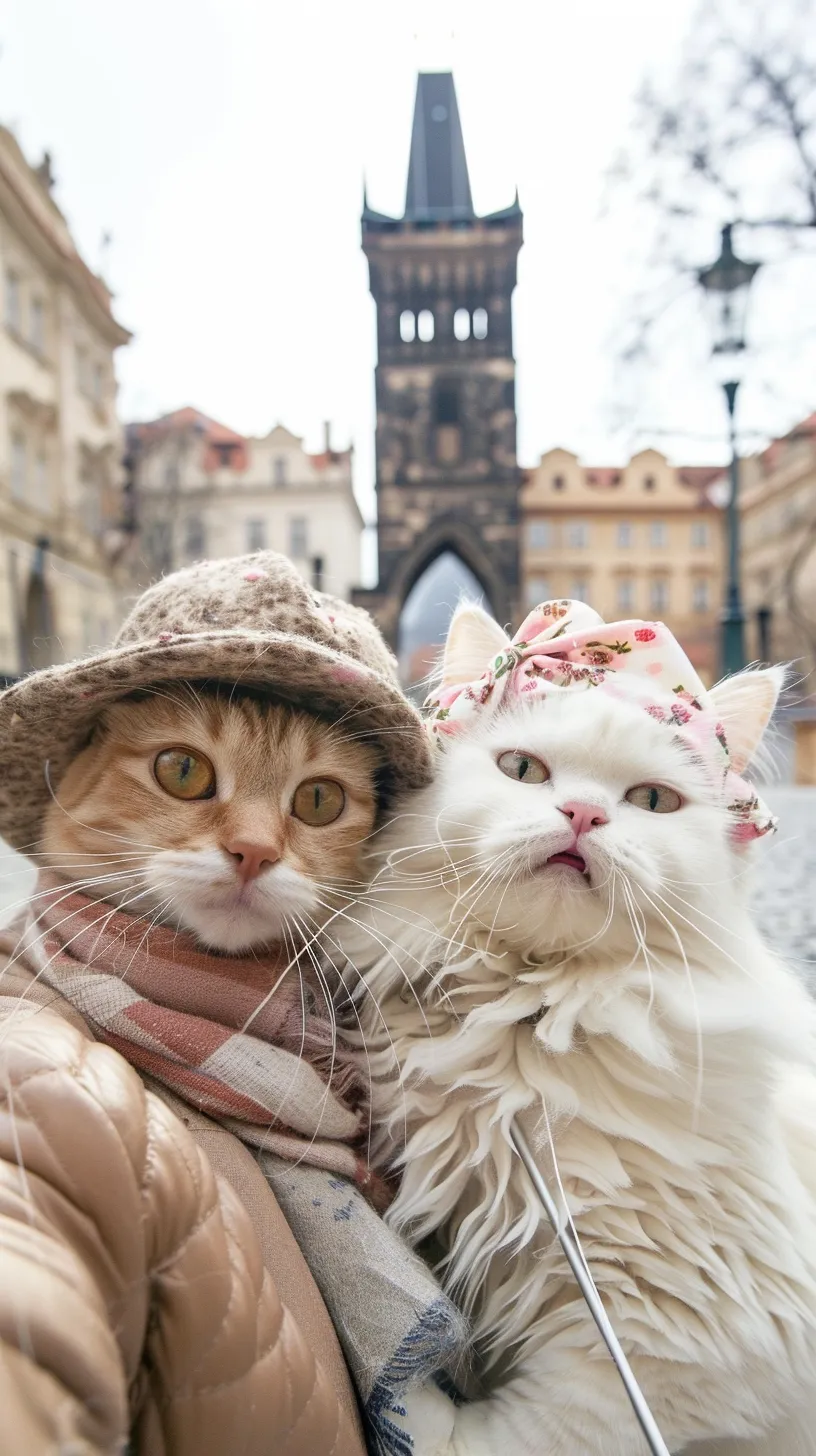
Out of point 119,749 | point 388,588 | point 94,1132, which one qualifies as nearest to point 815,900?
point 119,749

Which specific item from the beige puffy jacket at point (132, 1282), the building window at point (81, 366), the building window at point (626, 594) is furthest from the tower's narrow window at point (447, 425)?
the beige puffy jacket at point (132, 1282)

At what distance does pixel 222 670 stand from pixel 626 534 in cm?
2364

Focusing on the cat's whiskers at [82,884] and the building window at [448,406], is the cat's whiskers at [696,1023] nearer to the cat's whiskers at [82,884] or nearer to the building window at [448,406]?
the cat's whiskers at [82,884]

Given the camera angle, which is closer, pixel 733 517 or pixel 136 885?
pixel 136 885

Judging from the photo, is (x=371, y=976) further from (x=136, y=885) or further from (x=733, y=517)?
(x=733, y=517)

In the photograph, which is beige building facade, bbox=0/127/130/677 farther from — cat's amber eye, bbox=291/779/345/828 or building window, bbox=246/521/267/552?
cat's amber eye, bbox=291/779/345/828

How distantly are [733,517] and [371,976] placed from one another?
6.05 metres

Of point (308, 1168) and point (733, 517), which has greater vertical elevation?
point (733, 517)

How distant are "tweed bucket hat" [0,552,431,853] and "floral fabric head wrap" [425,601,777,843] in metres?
0.12

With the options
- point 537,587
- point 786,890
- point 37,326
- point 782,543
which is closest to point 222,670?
point 786,890

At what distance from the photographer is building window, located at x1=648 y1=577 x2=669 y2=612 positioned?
2183 cm

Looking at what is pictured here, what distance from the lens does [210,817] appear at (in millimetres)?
781

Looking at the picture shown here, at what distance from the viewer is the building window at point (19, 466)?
40.8 feet

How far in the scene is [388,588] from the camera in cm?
2064
